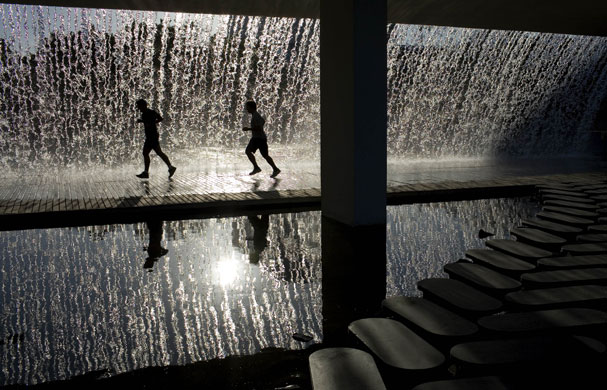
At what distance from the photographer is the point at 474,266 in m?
3.85

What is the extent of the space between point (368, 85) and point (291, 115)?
9.92 meters

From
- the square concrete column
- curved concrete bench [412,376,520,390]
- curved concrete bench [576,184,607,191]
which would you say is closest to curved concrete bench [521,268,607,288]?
curved concrete bench [412,376,520,390]

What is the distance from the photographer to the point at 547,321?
2.74 m

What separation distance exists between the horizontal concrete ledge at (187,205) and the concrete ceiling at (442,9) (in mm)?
3430

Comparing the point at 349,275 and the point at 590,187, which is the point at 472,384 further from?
the point at 590,187

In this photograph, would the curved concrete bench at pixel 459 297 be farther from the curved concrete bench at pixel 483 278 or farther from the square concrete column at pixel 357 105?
the square concrete column at pixel 357 105

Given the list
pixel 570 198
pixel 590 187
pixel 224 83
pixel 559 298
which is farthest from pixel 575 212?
pixel 224 83

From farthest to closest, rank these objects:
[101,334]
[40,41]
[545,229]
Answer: [40,41]
[545,229]
[101,334]

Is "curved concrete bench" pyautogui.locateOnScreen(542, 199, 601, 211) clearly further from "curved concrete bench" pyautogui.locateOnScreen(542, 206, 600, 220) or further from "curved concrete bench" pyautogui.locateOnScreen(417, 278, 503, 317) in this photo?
"curved concrete bench" pyautogui.locateOnScreen(417, 278, 503, 317)

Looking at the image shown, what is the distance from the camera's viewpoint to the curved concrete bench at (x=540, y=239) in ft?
14.4

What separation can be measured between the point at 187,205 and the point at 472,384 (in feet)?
17.1

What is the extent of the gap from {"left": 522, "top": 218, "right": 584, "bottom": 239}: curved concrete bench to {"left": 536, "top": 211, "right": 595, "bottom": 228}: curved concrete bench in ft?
0.43

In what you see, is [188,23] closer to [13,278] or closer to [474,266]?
[13,278]

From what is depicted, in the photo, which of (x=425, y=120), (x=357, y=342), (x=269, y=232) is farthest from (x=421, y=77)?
(x=357, y=342)
